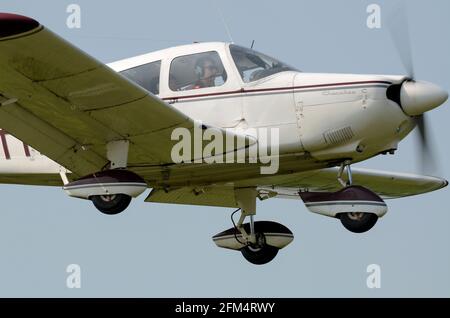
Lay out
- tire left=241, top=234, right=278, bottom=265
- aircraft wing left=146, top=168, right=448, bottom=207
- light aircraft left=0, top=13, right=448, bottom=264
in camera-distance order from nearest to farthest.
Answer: light aircraft left=0, top=13, right=448, bottom=264, aircraft wing left=146, top=168, right=448, bottom=207, tire left=241, top=234, right=278, bottom=265

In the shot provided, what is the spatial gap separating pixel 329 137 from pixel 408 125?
0.99m

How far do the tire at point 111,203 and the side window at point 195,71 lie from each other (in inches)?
61.4

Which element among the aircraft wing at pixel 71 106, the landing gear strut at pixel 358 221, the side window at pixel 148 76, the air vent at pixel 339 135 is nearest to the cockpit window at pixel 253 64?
the aircraft wing at pixel 71 106

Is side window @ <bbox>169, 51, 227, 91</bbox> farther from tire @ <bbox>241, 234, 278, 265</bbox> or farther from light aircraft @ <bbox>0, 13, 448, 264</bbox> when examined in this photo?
tire @ <bbox>241, 234, 278, 265</bbox>

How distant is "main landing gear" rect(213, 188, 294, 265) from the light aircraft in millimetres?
1438

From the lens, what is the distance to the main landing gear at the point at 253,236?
55.9ft

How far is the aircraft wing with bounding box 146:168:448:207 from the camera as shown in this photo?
55.1ft

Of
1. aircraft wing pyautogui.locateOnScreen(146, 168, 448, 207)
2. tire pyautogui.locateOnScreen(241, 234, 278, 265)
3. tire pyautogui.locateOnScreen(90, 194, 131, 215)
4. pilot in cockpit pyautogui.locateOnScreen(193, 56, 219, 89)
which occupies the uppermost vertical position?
pilot in cockpit pyautogui.locateOnScreen(193, 56, 219, 89)

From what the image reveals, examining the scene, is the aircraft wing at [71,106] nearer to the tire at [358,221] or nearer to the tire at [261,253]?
the tire at [358,221]

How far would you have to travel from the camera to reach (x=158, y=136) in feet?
47.3

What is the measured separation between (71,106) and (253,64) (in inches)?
98.3

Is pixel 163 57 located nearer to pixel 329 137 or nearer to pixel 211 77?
pixel 211 77

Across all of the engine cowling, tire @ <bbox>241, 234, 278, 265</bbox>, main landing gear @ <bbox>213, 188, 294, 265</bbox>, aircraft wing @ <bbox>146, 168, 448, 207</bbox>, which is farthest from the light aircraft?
tire @ <bbox>241, 234, 278, 265</bbox>

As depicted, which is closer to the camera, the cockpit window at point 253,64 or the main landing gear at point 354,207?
the main landing gear at point 354,207
